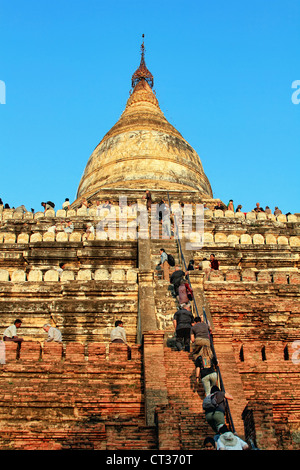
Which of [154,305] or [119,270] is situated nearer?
[154,305]

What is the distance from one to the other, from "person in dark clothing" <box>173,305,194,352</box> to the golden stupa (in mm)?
16602

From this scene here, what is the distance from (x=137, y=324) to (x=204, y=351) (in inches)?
183

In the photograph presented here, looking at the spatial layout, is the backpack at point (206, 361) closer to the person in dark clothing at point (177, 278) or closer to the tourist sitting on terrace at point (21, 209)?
the person in dark clothing at point (177, 278)

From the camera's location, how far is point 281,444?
33.1 feet

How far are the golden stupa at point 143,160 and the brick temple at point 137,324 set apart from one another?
28.4 inches

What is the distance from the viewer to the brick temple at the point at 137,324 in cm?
1105

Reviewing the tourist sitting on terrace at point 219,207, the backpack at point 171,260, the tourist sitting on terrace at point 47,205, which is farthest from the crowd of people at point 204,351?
the tourist sitting on terrace at point 47,205

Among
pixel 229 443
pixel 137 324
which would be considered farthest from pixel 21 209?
pixel 229 443

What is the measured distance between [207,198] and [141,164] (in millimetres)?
3608

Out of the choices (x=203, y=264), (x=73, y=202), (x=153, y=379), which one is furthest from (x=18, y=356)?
(x=73, y=202)

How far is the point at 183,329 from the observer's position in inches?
525

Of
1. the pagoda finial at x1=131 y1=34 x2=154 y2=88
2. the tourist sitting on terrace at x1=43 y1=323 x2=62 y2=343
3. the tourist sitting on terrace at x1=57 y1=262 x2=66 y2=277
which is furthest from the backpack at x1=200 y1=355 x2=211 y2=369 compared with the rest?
the pagoda finial at x1=131 y1=34 x2=154 y2=88

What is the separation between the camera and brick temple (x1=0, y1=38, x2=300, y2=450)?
11055 mm
